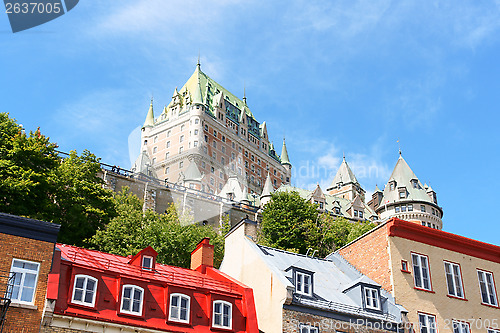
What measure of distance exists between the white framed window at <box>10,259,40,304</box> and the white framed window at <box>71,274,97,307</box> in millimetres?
1506

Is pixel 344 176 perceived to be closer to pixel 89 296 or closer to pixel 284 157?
pixel 284 157

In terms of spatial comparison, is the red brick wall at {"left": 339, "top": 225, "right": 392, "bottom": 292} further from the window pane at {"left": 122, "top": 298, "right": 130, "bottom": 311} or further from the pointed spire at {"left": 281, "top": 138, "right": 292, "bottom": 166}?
the pointed spire at {"left": 281, "top": 138, "right": 292, "bottom": 166}

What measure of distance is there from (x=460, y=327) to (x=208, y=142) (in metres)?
99.0

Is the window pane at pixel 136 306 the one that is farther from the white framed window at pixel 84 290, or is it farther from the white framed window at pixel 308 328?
the white framed window at pixel 308 328

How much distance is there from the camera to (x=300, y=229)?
6122cm

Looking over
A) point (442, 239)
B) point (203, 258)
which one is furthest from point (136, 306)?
point (442, 239)

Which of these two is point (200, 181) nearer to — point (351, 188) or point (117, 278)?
point (351, 188)

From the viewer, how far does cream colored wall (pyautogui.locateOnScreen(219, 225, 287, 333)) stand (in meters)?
25.2

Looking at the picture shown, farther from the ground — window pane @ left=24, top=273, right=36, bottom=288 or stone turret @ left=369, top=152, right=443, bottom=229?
stone turret @ left=369, top=152, right=443, bottom=229

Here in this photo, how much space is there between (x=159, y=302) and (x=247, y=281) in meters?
6.18

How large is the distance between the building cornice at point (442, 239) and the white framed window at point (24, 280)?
17.4 m

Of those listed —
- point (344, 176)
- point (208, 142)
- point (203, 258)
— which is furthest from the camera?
point (208, 142)

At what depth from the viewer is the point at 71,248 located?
2553cm

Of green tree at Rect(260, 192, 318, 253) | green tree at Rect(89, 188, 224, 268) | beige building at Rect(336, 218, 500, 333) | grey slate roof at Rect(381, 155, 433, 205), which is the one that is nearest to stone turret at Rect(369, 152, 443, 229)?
grey slate roof at Rect(381, 155, 433, 205)
